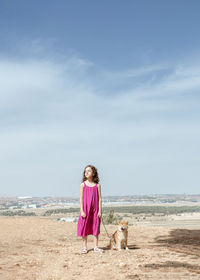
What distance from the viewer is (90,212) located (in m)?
9.69

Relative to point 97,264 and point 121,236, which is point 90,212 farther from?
point 97,264

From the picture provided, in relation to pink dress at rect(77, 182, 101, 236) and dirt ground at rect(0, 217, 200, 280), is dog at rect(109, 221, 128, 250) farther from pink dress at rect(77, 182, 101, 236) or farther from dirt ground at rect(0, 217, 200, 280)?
pink dress at rect(77, 182, 101, 236)

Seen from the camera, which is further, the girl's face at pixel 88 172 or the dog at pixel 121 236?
the dog at pixel 121 236

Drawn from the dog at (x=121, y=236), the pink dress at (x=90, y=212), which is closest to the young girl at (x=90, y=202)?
the pink dress at (x=90, y=212)

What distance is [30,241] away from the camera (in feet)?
47.2

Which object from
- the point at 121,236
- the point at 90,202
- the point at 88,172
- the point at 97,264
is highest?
the point at 88,172

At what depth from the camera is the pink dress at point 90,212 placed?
9.58m

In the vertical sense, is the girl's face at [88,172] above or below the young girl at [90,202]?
above

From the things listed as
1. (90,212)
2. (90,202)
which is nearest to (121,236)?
(90,212)

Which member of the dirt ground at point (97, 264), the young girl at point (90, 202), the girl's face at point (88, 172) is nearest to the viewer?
the dirt ground at point (97, 264)

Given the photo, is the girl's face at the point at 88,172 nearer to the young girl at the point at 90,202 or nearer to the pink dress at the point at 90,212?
the young girl at the point at 90,202

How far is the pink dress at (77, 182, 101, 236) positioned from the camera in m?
9.58

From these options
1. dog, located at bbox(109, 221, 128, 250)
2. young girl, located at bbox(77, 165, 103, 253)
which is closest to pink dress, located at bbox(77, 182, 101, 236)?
young girl, located at bbox(77, 165, 103, 253)

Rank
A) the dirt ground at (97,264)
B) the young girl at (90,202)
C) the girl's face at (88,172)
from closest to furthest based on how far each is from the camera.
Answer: the dirt ground at (97,264) < the girl's face at (88,172) < the young girl at (90,202)
